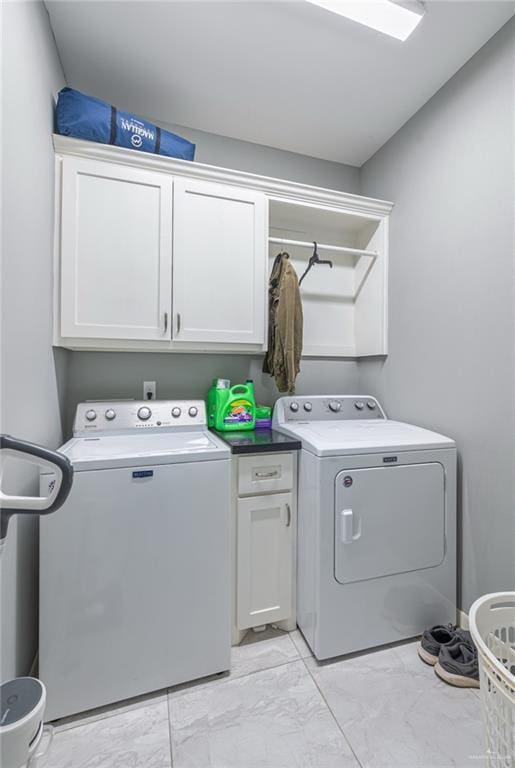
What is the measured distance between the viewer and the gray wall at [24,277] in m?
1.07

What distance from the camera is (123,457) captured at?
1271mm

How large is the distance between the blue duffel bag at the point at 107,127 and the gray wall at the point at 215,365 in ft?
1.44

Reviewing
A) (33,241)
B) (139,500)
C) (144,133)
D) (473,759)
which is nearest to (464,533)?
(473,759)

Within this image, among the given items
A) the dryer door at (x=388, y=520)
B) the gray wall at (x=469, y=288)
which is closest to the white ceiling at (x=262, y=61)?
the gray wall at (x=469, y=288)

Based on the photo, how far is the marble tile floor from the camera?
111cm

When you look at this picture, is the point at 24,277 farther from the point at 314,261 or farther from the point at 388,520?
the point at 388,520

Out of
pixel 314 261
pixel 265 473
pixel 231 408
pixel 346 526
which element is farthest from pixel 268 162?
pixel 346 526

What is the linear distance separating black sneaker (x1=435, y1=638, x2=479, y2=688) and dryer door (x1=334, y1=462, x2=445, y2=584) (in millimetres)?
316

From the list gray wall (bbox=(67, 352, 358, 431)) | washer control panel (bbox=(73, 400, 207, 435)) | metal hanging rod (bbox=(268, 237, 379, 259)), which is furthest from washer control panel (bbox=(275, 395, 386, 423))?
metal hanging rod (bbox=(268, 237, 379, 259))

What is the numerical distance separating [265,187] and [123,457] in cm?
162

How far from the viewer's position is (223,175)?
1825 millimetres

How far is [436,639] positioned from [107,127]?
280 centimetres

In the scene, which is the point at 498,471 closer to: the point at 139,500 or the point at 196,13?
the point at 139,500

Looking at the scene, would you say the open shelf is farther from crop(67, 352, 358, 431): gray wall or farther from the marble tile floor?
the marble tile floor
